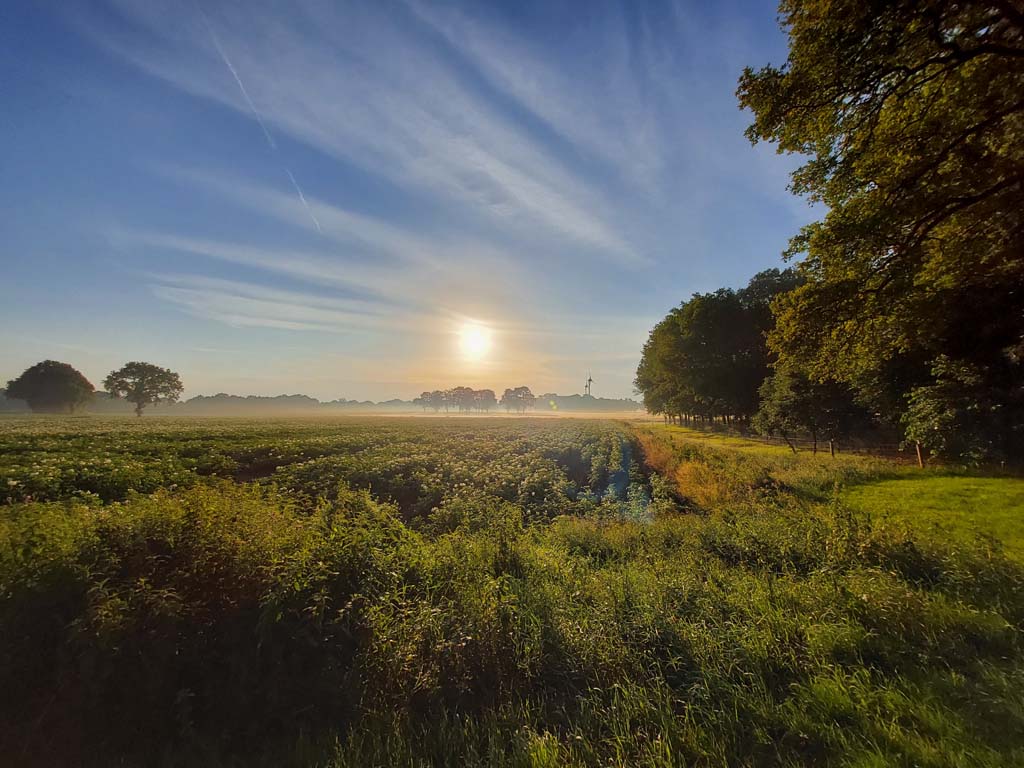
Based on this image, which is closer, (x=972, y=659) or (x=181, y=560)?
(x=972, y=659)

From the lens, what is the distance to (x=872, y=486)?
15.2 meters

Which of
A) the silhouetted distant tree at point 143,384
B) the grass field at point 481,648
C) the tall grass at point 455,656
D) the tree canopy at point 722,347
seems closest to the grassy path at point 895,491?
the grass field at point 481,648

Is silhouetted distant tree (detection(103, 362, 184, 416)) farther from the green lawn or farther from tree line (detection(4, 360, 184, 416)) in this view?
the green lawn

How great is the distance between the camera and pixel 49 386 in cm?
9419

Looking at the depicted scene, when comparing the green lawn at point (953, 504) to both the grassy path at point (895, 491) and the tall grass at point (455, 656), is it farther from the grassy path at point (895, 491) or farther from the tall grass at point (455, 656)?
the tall grass at point (455, 656)

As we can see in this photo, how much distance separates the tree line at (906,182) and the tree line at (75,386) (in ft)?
457

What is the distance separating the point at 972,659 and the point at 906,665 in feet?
2.58

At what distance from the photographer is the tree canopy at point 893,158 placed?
7.38 meters

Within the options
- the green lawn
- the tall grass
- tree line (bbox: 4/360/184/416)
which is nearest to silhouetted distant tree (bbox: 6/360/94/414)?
tree line (bbox: 4/360/184/416)

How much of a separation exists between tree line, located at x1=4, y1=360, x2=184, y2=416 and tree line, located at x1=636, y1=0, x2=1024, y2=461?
139 m

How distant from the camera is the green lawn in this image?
8.74m

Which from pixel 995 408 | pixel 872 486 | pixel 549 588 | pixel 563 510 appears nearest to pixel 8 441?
pixel 563 510

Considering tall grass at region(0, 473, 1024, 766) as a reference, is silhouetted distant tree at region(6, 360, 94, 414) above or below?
above

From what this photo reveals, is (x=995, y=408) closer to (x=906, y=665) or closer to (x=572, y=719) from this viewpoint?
(x=906, y=665)
